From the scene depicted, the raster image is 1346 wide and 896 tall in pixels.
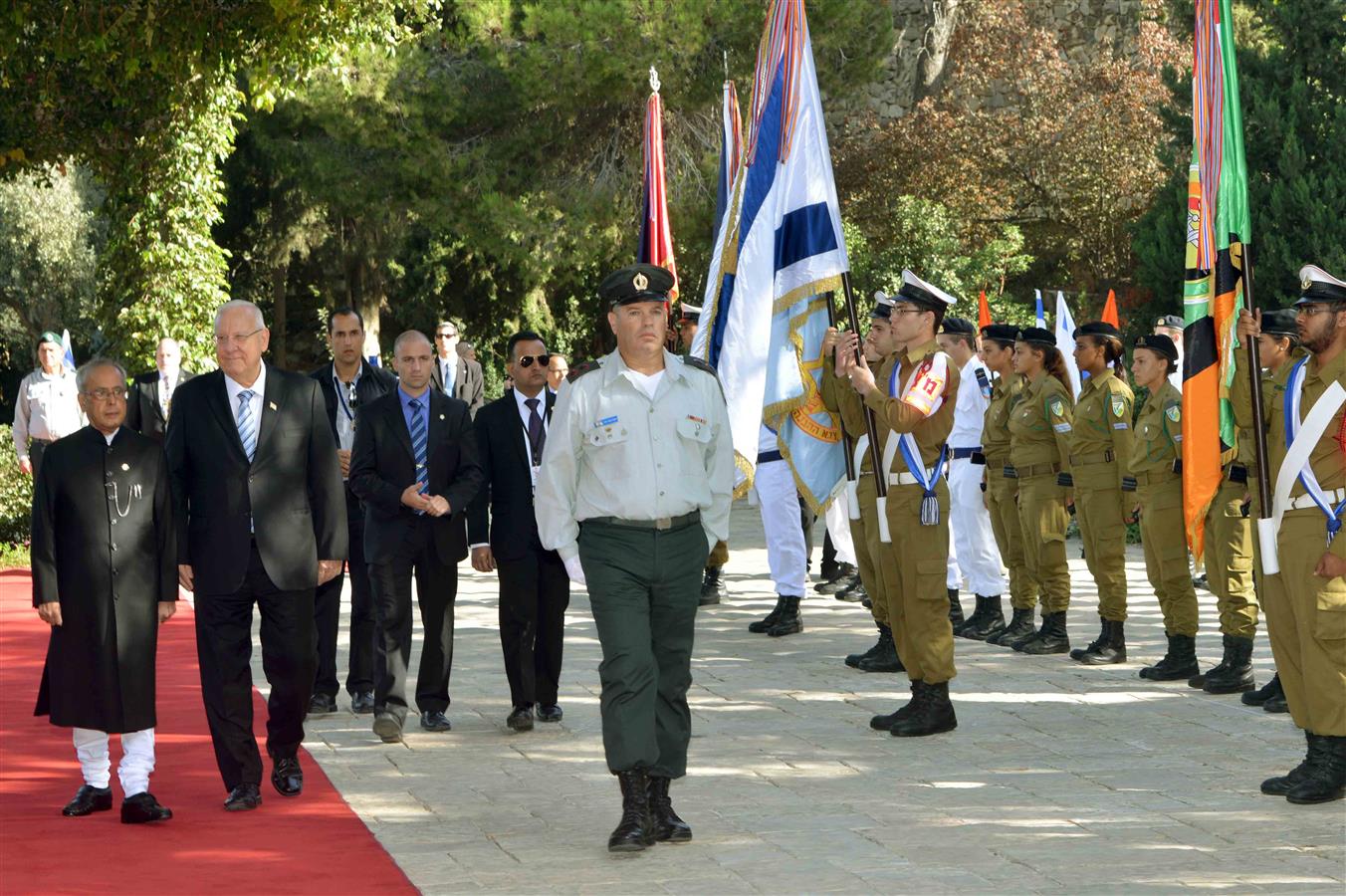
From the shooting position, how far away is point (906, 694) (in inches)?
387

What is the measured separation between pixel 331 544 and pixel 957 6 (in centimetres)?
2988

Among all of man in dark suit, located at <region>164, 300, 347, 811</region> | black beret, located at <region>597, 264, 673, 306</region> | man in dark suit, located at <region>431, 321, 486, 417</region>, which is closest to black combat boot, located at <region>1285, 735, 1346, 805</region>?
black beret, located at <region>597, 264, 673, 306</region>

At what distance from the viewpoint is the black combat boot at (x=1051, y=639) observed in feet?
A: 37.1

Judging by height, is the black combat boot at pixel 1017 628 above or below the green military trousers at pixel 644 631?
below

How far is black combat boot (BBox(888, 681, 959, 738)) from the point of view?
8641mm

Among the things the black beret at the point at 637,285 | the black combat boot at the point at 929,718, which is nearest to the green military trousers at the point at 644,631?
the black beret at the point at 637,285

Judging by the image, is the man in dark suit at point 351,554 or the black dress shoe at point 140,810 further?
the man in dark suit at point 351,554

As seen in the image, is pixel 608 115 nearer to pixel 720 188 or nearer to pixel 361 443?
pixel 720 188

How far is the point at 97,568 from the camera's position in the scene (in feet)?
23.6

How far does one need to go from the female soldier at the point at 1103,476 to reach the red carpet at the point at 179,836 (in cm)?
502

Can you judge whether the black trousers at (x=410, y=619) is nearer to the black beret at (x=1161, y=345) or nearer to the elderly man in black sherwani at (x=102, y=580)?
the elderly man in black sherwani at (x=102, y=580)

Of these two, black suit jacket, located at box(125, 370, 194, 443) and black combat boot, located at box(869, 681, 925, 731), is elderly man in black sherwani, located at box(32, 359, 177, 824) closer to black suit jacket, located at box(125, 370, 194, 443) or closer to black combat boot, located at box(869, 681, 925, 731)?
black combat boot, located at box(869, 681, 925, 731)

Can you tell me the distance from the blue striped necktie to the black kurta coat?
1.26 feet

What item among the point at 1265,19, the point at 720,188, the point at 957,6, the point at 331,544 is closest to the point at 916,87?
the point at 957,6
